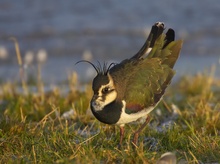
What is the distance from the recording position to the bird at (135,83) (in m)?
4.71

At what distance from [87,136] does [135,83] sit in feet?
2.35

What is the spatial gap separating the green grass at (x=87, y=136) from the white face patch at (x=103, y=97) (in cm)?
34

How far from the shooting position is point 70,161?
166 inches

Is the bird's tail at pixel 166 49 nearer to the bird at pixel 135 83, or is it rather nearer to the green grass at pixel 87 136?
the bird at pixel 135 83

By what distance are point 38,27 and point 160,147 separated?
9.18 m

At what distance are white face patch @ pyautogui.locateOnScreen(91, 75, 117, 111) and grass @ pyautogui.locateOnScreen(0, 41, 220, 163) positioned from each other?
1.10 ft

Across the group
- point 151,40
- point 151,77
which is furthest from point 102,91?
point 151,40

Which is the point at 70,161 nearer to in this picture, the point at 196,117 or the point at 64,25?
the point at 196,117

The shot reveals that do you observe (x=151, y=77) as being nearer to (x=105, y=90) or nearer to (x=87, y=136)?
(x=105, y=90)

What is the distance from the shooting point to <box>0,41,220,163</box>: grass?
14.9 ft

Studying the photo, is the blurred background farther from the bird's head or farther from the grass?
the bird's head

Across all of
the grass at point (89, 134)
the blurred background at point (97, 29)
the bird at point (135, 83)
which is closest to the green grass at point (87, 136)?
the grass at point (89, 134)

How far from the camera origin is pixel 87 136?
537 cm

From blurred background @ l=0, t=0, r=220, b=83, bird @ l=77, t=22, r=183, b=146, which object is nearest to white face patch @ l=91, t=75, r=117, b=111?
bird @ l=77, t=22, r=183, b=146
